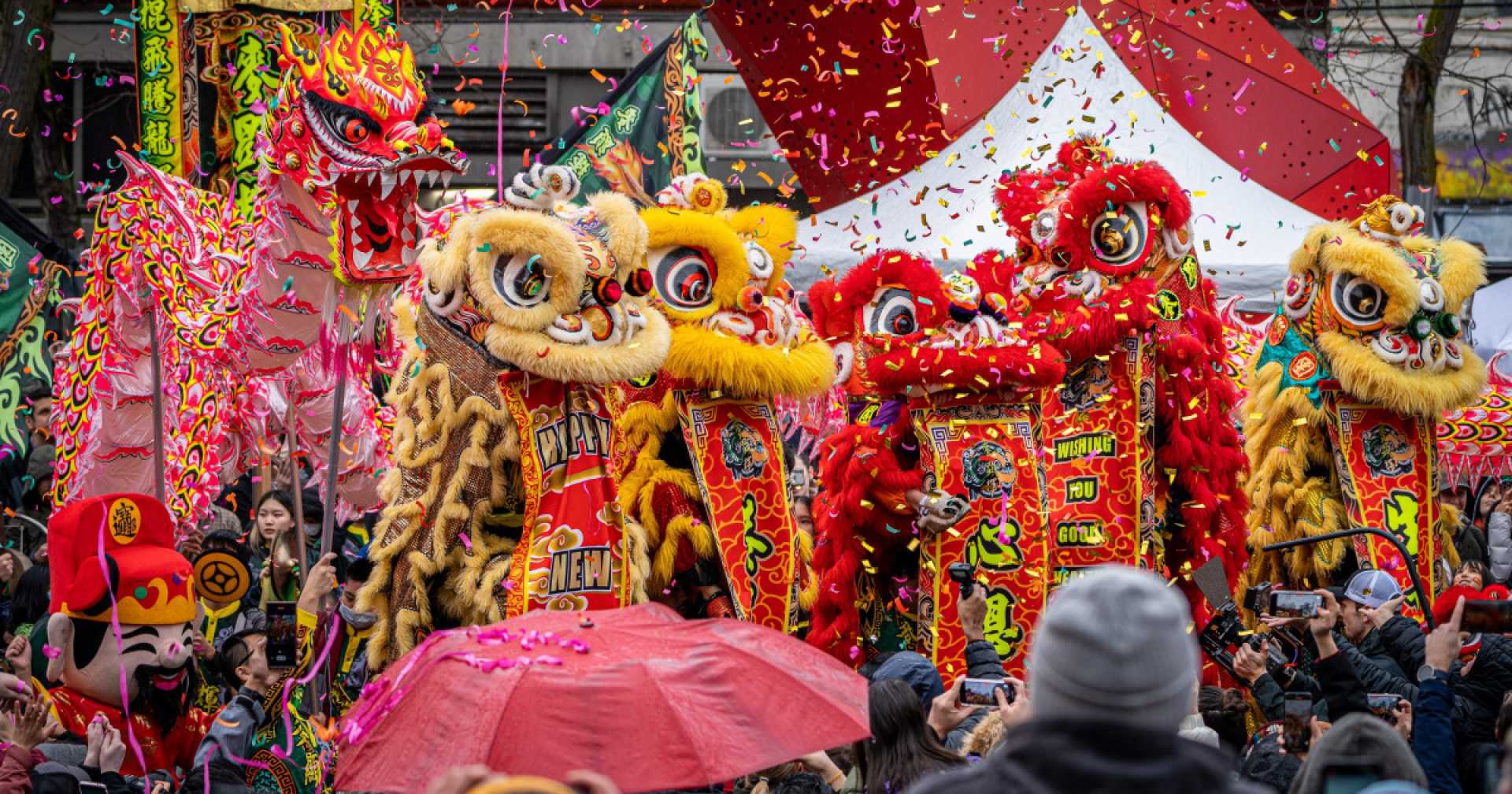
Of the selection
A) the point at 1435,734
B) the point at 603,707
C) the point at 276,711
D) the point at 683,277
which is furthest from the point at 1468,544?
the point at 603,707

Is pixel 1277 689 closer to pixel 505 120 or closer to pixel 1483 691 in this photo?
pixel 1483 691

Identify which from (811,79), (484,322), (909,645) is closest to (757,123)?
(811,79)

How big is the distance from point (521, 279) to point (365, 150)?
69 cm

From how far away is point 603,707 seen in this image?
382cm

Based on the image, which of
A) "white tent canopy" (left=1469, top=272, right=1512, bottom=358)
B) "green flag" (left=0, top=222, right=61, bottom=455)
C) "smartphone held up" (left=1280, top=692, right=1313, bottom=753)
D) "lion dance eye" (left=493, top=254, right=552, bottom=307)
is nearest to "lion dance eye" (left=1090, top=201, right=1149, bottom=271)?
"lion dance eye" (left=493, top=254, right=552, bottom=307)

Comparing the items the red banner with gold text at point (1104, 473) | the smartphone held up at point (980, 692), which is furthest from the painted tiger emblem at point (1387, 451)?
the smartphone held up at point (980, 692)

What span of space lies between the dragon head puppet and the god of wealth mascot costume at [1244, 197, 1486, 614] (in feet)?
13.0

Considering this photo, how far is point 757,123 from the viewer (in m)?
18.8

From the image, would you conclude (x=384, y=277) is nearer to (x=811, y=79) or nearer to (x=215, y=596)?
(x=215, y=596)

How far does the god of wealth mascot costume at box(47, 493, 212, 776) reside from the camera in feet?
17.8

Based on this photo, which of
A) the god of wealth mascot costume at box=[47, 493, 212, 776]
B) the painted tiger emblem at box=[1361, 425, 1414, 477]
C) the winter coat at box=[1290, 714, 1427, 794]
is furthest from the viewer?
the painted tiger emblem at box=[1361, 425, 1414, 477]

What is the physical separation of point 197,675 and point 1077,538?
3422mm

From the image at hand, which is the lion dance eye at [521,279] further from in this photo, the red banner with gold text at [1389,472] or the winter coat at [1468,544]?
the winter coat at [1468,544]

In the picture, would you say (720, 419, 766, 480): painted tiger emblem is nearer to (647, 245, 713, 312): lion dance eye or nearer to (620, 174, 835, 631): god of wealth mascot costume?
(620, 174, 835, 631): god of wealth mascot costume
